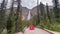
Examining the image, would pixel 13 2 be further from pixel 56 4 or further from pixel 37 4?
pixel 56 4

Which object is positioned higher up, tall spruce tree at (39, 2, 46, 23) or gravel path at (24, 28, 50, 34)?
tall spruce tree at (39, 2, 46, 23)

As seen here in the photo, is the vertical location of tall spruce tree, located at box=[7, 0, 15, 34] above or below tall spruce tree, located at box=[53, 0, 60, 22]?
below

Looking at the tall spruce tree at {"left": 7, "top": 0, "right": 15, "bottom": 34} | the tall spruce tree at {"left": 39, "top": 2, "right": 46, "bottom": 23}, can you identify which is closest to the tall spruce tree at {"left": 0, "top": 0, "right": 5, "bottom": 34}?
the tall spruce tree at {"left": 7, "top": 0, "right": 15, "bottom": 34}

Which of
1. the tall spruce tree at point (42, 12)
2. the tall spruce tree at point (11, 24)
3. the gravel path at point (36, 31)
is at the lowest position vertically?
the gravel path at point (36, 31)

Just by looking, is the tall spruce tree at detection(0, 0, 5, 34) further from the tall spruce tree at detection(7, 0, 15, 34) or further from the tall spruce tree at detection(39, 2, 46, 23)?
the tall spruce tree at detection(39, 2, 46, 23)

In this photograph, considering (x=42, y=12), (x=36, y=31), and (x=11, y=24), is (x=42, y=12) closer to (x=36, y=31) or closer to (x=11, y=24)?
(x=36, y=31)

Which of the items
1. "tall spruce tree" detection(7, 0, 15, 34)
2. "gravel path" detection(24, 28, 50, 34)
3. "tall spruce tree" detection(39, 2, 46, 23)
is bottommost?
"gravel path" detection(24, 28, 50, 34)

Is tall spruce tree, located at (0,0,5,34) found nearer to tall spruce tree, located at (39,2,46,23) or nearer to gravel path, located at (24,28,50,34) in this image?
gravel path, located at (24,28,50,34)

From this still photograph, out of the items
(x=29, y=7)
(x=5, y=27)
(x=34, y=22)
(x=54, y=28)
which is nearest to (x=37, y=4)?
(x=29, y=7)

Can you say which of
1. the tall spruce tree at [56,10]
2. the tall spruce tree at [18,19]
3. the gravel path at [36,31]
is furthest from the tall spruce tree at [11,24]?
the tall spruce tree at [56,10]

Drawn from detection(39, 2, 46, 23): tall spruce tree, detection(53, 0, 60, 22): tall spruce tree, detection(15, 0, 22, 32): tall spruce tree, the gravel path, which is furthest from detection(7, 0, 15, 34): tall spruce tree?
detection(53, 0, 60, 22): tall spruce tree

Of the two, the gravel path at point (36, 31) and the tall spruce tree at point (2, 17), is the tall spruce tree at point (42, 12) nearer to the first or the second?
the gravel path at point (36, 31)

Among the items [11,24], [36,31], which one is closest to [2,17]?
[11,24]

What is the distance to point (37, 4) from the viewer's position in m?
1.65
